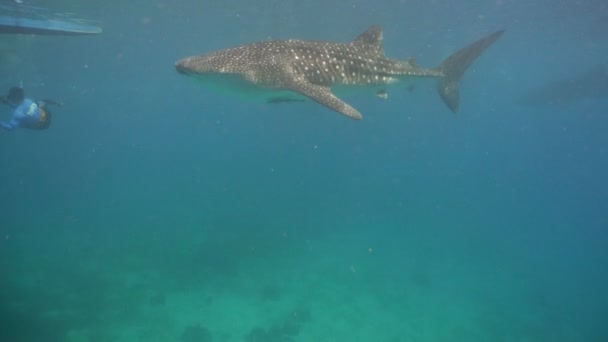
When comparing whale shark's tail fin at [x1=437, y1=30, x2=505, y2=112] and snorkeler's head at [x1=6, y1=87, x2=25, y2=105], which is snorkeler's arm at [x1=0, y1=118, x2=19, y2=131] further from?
whale shark's tail fin at [x1=437, y1=30, x2=505, y2=112]

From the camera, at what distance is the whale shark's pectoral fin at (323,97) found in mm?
6395

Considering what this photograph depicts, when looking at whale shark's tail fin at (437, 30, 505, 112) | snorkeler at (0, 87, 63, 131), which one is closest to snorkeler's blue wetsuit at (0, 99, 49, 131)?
snorkeler at (0, 87, 63, 131)

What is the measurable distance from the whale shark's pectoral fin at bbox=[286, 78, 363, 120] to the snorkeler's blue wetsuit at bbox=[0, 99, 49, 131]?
11382 mm

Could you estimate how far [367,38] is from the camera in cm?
946

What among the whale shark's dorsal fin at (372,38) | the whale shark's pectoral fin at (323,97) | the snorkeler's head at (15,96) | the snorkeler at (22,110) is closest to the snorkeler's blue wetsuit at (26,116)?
the snorkeler at (22,110)

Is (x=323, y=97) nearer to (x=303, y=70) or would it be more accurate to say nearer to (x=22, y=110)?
(x=303, y=70)

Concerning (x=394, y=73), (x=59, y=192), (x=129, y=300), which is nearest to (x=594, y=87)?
(x=394, y=73)

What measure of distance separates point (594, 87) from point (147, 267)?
126 ft

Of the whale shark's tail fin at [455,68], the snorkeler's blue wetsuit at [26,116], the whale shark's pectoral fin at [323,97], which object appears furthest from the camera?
the snorkeler's blue wetsuit at [26,116]

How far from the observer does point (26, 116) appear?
43.3ft

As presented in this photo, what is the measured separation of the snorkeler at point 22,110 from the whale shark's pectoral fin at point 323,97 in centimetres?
1138

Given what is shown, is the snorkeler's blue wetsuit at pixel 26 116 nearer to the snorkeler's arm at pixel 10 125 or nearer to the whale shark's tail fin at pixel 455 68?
the snorkeler's arm at pixel 10 125

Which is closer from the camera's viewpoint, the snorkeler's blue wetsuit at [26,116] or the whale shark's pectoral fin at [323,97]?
the whale shark's pectoral fin at [323,97]

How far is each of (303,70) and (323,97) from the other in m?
1.35
